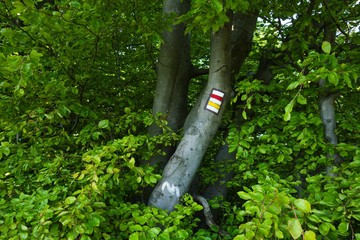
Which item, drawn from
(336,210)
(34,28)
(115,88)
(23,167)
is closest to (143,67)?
(115,88)

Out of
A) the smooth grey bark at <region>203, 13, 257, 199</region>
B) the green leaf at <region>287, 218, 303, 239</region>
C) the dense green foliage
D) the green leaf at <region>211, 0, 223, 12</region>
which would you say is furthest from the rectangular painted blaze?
the green leaf at <region>287, 218, 303, 239</region>

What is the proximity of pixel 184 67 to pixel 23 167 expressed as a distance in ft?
6.42

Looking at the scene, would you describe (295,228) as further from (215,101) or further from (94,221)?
(215,101)

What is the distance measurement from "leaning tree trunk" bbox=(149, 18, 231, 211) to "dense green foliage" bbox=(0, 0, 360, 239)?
15cm

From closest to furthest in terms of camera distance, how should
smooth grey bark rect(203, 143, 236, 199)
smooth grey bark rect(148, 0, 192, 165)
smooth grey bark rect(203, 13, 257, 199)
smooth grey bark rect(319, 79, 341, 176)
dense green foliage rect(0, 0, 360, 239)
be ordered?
dense green foliage rect(0, 0, 360, 239) < smooth grey bark rect(319, 79, 341, 176) < smooth grey bark rect(148, 0, 192, 165) < smooth grey bark rect(203, 143, 236, 199) < smooth grey bark rect(203, 13, 257, 199)

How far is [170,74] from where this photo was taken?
10.4 ft

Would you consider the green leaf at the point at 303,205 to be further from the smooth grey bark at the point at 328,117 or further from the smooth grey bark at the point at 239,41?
the smooth grey bark at the point at 239,41

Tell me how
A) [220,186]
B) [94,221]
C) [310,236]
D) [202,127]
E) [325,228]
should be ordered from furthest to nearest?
[220,186], [202,127], [94,221], [325,228], [310,236]

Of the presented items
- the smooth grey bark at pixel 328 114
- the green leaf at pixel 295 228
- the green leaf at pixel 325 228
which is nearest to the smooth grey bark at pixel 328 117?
the smooth grey bark at pixel 328 114

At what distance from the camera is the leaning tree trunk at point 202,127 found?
2514mm

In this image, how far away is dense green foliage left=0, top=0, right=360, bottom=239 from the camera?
5.34ft

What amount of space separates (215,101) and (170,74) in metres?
0.75

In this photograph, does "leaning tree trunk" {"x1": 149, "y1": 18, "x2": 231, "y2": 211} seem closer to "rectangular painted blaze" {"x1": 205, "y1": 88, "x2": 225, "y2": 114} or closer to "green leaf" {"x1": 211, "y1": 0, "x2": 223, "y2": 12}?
"rectangular painted blaze" {"x1": 205, "y1": 88, "x2": 225, "y2": 114}

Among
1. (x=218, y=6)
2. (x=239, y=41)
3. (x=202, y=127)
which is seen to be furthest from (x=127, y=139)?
(x=239, y=41)
